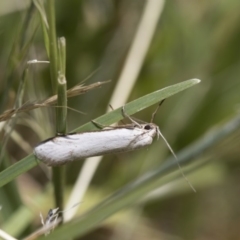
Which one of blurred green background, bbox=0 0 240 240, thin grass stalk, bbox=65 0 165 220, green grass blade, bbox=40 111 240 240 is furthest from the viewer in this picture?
blurred green background, bbox=0 0 240 240

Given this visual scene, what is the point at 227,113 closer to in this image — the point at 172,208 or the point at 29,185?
the point at 172,208

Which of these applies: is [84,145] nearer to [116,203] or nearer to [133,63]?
[116,203]

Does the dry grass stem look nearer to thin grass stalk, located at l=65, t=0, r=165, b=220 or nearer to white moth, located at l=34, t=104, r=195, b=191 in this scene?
white moth, located at l=34, t=104, r=195, b=191

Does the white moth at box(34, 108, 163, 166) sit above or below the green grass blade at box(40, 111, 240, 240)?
above

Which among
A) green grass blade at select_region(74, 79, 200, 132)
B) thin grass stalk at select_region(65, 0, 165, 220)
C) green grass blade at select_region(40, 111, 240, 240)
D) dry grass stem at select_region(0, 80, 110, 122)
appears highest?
thin grass stalk at select_region(65, 0, 165, 220)

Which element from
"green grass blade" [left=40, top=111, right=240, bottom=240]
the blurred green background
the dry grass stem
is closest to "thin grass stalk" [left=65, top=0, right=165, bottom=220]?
the blurred green background

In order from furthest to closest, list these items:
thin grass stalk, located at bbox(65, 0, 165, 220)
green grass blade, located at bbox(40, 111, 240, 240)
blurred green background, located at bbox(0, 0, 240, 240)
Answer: blurred green background, located at bbox(0, 0, 240, 240), thin grass stalk, located at bbox(65, 0, 165, 220), green grass blade, located at bbox(40, 111, 240, 240)

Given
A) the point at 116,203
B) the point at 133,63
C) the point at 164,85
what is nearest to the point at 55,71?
the point at 116,203

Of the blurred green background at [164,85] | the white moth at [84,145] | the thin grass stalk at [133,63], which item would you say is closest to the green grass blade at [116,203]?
the white moth at [84,145]

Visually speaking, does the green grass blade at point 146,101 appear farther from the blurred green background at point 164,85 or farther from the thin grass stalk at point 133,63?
the blurred green background at point 164,85

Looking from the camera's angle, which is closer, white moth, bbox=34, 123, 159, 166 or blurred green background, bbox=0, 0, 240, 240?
white moth, bbox=34, 123, 159, 166

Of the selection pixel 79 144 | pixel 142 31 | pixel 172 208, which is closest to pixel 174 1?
pixel 142 31
